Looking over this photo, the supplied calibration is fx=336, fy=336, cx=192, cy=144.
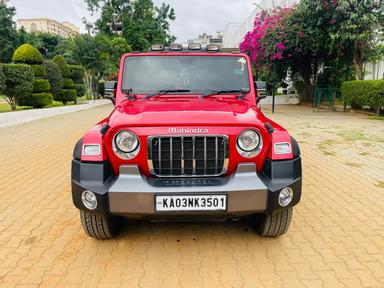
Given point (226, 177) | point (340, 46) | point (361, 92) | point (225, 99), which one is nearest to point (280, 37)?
point (340, 46)

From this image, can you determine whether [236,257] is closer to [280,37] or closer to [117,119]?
[117,119]

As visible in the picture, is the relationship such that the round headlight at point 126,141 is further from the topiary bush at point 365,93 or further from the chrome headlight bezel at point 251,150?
the topiary bush at point 365,93

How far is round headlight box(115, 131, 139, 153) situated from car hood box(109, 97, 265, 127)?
0.31ft

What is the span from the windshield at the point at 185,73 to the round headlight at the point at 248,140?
1.19m

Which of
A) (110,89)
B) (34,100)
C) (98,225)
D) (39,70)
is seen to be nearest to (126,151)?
(98,225)

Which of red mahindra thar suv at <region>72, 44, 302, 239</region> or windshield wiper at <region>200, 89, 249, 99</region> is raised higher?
windshield wiper at <region>200, 89, 249, 99</region>

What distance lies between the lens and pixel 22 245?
132 inches

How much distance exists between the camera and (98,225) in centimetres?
323

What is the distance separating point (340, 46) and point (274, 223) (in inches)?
576

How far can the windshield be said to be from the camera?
4016 millimetres

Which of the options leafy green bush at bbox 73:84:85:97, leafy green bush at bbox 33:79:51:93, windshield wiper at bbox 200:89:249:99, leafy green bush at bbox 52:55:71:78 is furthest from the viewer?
leafy green bush at bbox 73:84:85:97

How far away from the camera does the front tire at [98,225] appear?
319cm

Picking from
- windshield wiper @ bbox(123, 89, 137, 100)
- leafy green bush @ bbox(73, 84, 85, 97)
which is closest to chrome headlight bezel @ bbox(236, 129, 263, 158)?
windshield wiper @ bbox(123, 89, 137, 100)

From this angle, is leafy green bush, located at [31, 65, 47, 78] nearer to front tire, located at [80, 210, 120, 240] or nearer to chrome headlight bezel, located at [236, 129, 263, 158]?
front tire, located at [80, 210, 120, 240]
